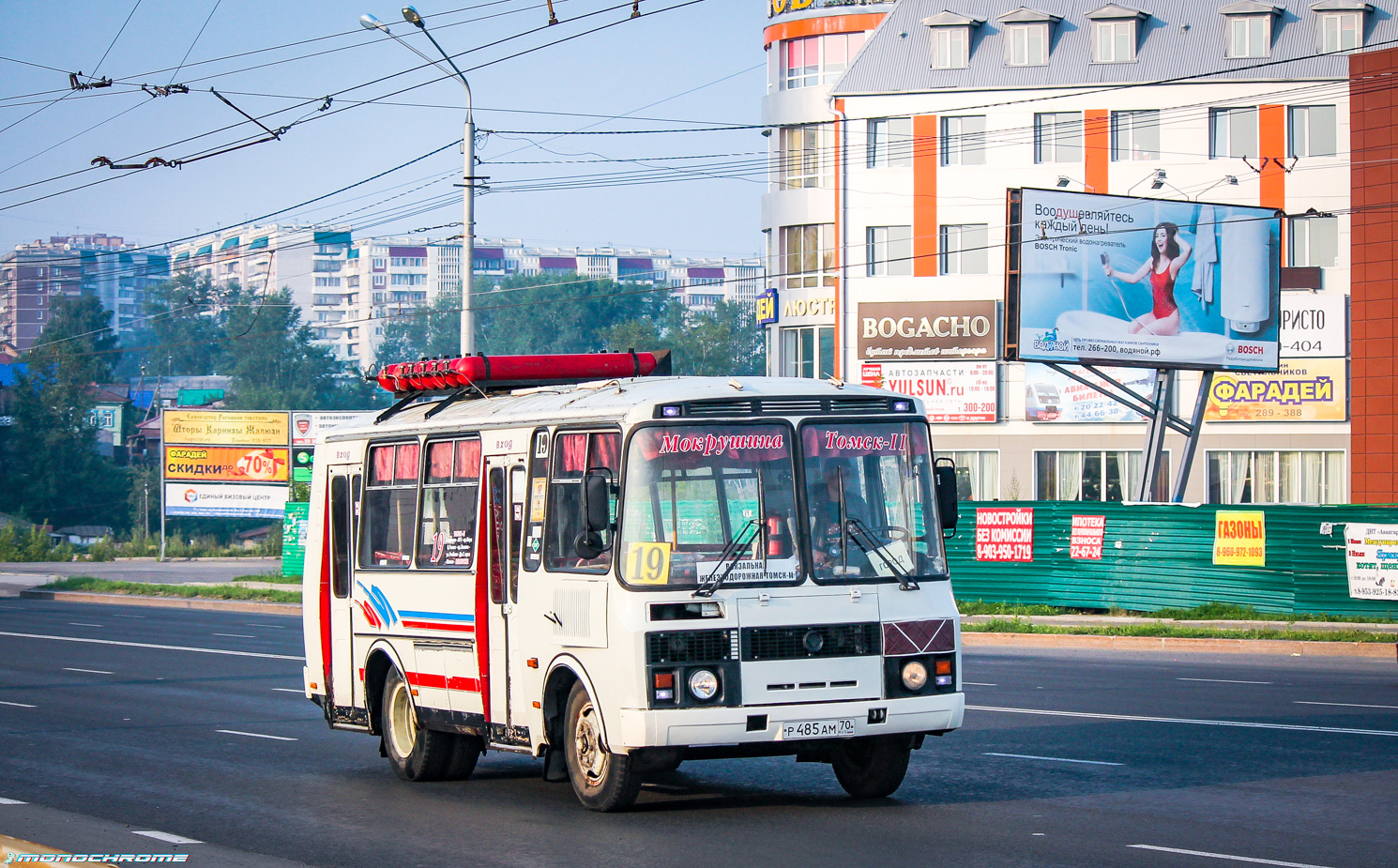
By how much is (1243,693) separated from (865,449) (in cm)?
890

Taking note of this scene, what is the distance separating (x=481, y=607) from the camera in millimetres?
10867

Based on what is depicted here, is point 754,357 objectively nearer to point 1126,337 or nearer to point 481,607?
point 1126,337

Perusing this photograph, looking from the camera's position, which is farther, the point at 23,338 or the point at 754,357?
the point at 23,338

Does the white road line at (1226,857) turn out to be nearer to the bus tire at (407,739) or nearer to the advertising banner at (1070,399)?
the bus tire at (407,739)

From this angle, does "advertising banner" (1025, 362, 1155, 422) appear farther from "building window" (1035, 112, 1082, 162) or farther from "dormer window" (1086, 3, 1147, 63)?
"dormer window" (1086, 3, 1147, 63)

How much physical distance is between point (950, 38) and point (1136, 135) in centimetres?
725

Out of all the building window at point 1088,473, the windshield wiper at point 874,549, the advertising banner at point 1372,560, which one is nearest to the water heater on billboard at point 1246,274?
the advertising banner at point 1372,560

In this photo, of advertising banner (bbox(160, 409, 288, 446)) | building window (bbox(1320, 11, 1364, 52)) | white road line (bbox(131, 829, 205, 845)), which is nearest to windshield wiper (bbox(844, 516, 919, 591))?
white road line (bbox(131, 829, 205, 845))

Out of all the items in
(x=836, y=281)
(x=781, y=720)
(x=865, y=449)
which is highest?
(x=836, y=281)

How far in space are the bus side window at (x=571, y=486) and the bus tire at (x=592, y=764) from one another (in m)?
0.77

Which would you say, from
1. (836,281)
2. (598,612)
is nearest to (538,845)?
(598,612)

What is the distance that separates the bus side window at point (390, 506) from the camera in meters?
12.0

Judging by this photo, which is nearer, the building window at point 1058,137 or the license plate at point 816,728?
the license plate at point 816,728

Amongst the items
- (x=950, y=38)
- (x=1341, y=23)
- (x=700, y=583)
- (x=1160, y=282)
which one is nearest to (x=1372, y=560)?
(x=1160, y=282)
